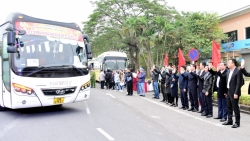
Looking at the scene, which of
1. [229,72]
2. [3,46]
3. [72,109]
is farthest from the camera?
[72,109]

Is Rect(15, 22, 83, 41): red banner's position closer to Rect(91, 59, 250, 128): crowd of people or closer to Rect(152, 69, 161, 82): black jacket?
Rect(91, 59, 250, 128): crowd of people

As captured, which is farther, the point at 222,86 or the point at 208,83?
the point at 208,83

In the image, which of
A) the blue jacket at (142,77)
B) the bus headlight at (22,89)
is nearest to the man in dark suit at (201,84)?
the bus headlight at (22,89)

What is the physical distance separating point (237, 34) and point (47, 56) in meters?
27.3

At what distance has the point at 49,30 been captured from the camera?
30.0 ft

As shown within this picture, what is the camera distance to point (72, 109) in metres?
10.5

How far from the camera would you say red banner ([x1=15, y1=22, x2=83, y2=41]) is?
28.6 feet

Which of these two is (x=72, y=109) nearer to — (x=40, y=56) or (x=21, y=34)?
(x=40, y=56)

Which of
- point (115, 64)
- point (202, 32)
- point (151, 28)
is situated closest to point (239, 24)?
point (202, 32)

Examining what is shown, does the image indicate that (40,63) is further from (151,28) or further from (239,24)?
(239,24)

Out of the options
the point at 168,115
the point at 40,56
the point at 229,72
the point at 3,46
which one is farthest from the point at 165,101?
the point at 3,46

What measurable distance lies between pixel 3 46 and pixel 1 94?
1668 mm

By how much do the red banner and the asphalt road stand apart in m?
2.73

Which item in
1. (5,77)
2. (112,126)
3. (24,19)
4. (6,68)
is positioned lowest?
(112,126)
